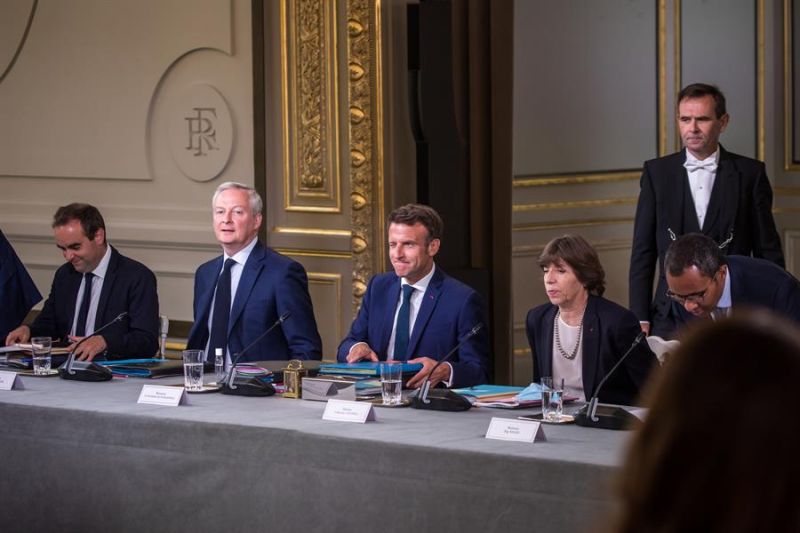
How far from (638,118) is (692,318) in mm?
3330

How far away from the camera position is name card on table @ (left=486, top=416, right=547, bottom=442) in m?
2.72

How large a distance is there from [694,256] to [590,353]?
409 millimetres

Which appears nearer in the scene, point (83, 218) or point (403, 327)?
point (403, 327)

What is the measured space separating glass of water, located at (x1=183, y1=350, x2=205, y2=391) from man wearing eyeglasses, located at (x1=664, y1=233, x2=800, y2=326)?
1243 mm

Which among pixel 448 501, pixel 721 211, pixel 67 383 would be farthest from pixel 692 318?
pixel 67 383

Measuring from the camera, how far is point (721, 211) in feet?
14.4

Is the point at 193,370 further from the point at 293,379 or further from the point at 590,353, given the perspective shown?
the point at 590,353

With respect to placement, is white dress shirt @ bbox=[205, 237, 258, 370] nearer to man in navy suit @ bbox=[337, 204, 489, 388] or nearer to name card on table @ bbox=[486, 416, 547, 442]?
man in navy suit @ bbox=[337, 204, 489, 388]

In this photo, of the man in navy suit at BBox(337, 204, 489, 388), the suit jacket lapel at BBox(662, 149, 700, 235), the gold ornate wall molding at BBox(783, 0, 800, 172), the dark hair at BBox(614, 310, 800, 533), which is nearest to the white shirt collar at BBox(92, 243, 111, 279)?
the man in navy suit at BBox(337, 204, 489, 388)

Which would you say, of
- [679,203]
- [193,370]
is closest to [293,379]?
[193,370]

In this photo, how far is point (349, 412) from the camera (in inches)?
118

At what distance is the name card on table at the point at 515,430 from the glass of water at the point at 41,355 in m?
1.56

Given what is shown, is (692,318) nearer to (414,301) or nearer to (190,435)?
(414,301)

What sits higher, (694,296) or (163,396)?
(694,296)
